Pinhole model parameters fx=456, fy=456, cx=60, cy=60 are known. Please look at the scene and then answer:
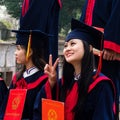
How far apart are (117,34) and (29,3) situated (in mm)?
1125

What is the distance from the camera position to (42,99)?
3201 millimetres

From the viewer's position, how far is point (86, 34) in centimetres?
323

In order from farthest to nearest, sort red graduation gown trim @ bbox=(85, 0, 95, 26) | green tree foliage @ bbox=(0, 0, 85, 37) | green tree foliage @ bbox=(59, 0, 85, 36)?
green tree foliage @ bbox=(59, 0, 85, 36)
green tree foliage @ bbox=(0, 0, 85, 37)
red graduation gown trim @ bbox=(85, 0, 95, 26)

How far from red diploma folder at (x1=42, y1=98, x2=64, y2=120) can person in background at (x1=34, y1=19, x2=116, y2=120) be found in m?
0.07

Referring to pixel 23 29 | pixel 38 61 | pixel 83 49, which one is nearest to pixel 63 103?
pixel 83 49

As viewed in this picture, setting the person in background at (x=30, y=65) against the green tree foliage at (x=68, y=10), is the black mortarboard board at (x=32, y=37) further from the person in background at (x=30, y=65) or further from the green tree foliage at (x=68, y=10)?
the green tree foliage at (x=68, y=10)

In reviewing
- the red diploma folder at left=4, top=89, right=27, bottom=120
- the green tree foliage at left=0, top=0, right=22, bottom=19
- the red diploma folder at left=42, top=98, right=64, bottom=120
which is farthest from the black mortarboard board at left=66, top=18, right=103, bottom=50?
the green tree foliage at left=0, top=0, right=22, bottom=19

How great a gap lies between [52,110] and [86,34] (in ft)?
1.94

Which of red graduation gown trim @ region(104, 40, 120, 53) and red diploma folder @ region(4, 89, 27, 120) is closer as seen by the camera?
red graduation gown trim @ region(104, 40, 120, 53)

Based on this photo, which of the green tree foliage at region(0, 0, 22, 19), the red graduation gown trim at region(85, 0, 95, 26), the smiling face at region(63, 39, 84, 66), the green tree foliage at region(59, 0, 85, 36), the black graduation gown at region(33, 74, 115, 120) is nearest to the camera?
the black graduation gown at region(33, 74, 115, 120)

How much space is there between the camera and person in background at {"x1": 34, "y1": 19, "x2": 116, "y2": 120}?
302 cm

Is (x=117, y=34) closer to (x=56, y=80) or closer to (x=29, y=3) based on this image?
(x=56, y=80)


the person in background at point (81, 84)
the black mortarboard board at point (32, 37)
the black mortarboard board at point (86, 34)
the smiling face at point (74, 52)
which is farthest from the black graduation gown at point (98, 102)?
the black mortarboard board at point (32, 37)

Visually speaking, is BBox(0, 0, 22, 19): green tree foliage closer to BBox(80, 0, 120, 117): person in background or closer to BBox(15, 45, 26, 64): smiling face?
BBox(15, 45, 26, 64): smiling face
